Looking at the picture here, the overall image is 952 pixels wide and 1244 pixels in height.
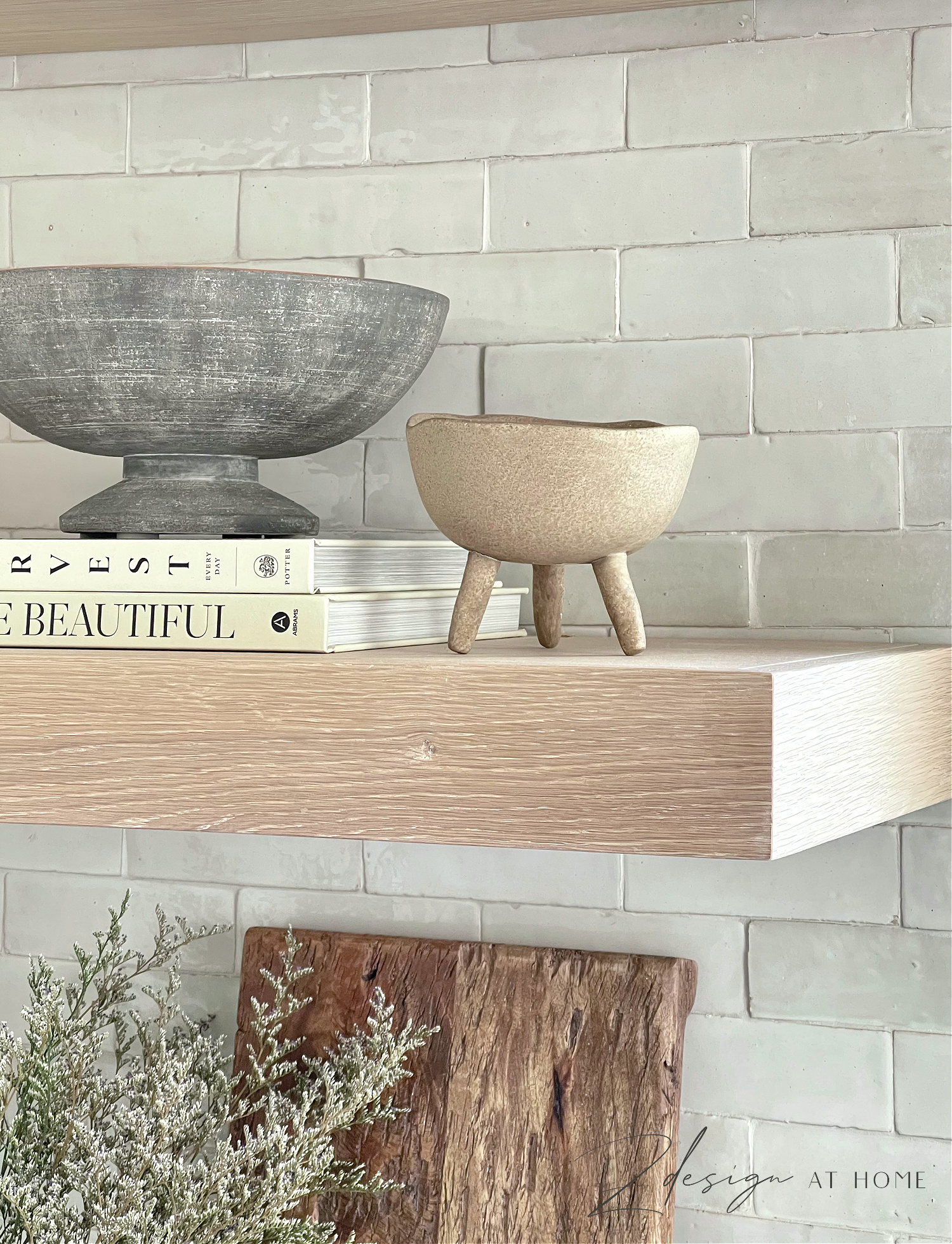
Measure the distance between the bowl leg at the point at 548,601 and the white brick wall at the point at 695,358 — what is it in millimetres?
244

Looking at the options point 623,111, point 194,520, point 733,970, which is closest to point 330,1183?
point 733,970

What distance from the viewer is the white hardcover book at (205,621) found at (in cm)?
79

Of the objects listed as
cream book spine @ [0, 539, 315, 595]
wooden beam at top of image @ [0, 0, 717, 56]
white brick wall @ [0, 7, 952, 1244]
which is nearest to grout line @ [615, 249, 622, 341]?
white brick wall @ [0, 7, 952, 1244]

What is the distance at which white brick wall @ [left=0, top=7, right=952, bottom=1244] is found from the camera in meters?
1.07

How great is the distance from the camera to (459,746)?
701 millimetres

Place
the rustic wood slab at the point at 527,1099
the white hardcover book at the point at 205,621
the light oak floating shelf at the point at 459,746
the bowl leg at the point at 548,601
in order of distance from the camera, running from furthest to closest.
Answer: the rustic wood slab at the point at 527,1099, the bowl leg at the point at 548,601, the white hardcover book at the point at 205,621, the light oak floating shelf at the point at 459,746

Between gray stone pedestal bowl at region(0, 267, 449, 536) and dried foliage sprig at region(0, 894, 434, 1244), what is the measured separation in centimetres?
43

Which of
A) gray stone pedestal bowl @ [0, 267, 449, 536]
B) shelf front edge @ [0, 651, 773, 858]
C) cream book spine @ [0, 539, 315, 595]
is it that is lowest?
shelf front edge @ [0, 651, 773, 858]

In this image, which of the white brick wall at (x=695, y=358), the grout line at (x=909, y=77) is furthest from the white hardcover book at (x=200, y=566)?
the grout line at (x=909, y=77)

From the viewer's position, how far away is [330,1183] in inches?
40.6

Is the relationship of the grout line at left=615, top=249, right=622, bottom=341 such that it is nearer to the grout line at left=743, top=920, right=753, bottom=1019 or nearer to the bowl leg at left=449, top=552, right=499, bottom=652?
the bowl leg at left=449, top=552, right=499, bottom=652

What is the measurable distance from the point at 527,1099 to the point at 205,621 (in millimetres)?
538

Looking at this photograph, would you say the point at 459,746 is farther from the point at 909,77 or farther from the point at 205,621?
the point at 909,77

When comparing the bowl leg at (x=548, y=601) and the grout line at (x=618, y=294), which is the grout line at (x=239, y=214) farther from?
the bowl leg at (x=548, y=601)
